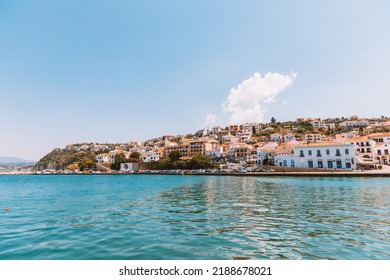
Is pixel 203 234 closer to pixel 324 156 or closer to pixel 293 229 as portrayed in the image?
pixel 293 229

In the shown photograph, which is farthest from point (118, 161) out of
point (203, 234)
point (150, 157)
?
point (203, 234)

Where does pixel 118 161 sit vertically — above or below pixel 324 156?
above

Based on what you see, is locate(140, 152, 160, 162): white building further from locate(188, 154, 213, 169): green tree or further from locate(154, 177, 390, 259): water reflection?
locate(154, 177, 390, 259): water reflection

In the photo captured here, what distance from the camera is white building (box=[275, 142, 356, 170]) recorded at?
149 ft

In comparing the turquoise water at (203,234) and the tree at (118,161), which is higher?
the tree at (118,161)

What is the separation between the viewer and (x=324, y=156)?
4744 cm

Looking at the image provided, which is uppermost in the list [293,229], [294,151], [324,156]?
[294,151]

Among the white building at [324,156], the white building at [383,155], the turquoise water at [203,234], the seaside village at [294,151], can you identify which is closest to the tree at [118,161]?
the seaside village at [294,151]

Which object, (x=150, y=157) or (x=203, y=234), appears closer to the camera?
(x=203, y=234)

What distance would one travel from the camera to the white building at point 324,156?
4556cm

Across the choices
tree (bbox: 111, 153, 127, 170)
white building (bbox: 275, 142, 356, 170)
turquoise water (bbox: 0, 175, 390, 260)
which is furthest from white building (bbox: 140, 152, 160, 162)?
turquoise water (bbox: 0, 175, 390, 260)

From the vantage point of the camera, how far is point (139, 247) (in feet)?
24.0

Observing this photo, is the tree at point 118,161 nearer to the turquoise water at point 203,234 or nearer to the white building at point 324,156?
the white building at point 324,156
